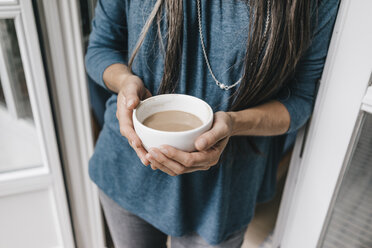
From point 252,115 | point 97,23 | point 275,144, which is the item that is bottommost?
point 275,144

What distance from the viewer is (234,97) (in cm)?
56

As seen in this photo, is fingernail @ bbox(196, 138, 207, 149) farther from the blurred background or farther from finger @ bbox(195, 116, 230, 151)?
the blurred background

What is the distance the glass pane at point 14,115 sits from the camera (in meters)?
0.77

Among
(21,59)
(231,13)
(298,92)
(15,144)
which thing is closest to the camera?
(231,13)

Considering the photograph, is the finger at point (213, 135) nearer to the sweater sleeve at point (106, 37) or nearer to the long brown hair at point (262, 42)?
the long brown hair at point (262, 42)

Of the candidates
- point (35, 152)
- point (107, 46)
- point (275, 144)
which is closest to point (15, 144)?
point (35, 152)

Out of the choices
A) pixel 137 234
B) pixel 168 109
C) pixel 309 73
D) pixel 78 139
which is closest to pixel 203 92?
pixel 168 109

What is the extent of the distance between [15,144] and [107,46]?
48 centimetres

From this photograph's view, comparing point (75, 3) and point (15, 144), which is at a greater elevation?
point (75, 3)

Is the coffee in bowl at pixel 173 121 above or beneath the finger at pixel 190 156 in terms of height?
above

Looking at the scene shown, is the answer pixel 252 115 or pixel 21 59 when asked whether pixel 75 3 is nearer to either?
pixel 21 59

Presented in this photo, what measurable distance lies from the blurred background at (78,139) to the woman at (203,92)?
7 cm

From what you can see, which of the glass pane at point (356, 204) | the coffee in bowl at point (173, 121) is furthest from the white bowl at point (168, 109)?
the glass pane at point (356, 204)

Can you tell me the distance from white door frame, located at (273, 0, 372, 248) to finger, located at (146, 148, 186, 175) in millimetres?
368
